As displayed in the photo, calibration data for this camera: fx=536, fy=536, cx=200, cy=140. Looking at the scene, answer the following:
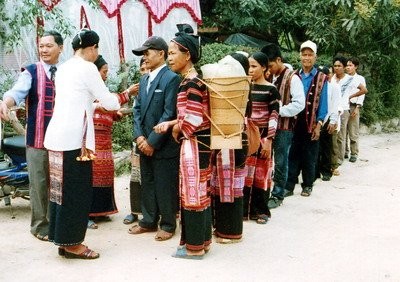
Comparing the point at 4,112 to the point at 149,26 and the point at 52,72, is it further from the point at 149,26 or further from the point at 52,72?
the point at 149,26

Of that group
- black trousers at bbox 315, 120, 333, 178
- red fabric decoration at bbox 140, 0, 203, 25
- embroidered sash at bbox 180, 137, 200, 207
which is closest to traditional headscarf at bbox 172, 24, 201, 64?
embroidered sash at bbox 180, 137, 200, 207

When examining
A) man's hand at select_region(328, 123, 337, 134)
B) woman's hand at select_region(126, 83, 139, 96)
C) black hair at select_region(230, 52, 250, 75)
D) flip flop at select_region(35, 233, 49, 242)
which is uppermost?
black hair at select_region(230, 52, 250, 75)

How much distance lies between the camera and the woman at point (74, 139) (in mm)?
4176

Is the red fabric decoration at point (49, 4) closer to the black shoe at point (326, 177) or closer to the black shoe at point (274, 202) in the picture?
the black shoe at point (274, 202)

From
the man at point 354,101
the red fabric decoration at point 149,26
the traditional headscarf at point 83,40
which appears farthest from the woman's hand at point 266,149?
the red fabric decoration at point 149,26

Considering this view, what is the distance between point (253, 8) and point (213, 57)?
2706mm

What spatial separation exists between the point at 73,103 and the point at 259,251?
2043 mm

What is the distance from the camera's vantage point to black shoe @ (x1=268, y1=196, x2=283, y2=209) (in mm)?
6246

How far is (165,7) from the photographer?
10625mm

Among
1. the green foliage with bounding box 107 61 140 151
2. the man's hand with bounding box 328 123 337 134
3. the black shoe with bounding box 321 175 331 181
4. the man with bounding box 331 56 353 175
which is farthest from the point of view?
the man with bounding box 331 56 353 175

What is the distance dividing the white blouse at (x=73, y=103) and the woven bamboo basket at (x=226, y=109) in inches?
34.0

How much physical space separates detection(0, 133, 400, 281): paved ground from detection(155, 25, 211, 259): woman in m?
0.22

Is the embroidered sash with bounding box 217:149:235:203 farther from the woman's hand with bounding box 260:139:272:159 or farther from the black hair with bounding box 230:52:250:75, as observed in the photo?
the woman's hand with bounding box 260:139:272:159

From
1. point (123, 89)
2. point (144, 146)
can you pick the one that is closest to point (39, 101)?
point (144, 146)
